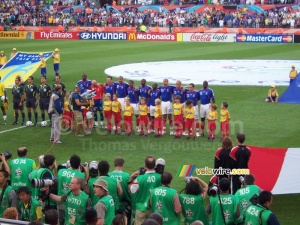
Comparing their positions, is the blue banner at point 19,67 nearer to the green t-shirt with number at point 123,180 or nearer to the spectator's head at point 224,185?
the green t-shirt with number at point 123,180

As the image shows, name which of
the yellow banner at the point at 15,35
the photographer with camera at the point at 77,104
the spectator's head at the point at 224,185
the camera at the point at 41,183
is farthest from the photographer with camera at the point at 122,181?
the yellow banner at the point at 15,35

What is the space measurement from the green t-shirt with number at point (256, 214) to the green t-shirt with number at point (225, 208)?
0.61m

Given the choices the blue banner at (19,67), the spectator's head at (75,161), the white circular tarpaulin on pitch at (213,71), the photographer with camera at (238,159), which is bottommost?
the white circular tarpaulin on pitch at (213,71)

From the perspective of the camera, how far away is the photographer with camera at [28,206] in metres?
9.99

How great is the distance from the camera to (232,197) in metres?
9.91

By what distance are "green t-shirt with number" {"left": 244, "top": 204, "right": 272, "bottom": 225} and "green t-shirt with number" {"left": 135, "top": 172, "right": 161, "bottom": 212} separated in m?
1.86

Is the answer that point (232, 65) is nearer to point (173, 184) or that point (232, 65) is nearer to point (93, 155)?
point (93, 155)

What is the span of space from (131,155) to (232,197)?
8.27 m

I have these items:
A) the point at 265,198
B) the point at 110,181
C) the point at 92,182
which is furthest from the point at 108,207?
the point at 265,198

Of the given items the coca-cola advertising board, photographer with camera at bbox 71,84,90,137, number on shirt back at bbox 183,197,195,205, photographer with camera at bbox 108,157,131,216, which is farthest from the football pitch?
the coca-cola advertising board

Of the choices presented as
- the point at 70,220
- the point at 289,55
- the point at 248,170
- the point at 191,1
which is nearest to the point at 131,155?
the point at 248,170

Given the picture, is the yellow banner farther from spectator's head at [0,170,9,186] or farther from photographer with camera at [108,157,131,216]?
spectator's head at [0,170,9,186]

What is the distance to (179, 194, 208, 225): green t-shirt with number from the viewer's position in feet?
32.6

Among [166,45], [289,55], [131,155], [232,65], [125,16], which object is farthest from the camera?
[125,16]
